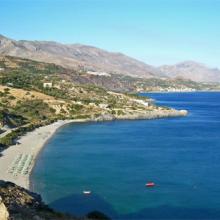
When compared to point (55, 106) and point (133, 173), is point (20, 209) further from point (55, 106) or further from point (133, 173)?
point (55, 106)

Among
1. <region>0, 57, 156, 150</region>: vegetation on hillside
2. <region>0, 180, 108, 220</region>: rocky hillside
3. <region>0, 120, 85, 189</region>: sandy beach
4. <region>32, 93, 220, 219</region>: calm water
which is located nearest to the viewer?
<region>0, 180, 108, 220</region>: rocky hillside

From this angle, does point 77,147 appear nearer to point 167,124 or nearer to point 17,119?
point 17,119

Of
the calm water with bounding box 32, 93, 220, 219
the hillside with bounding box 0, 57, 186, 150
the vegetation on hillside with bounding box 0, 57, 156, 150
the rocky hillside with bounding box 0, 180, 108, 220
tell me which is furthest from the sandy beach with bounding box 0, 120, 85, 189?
the rocky hillside with bounding box 0, 180, 108, 220

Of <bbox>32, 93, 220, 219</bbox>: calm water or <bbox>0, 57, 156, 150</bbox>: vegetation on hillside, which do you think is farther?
<bbox>0, 57, 156, 150</bbox>: vegetation on hillside

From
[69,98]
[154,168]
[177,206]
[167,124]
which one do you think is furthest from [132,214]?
[69,98]

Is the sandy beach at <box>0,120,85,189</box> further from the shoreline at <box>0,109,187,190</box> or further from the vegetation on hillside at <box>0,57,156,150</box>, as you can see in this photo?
the vegetation on hillside at <box>0,57,156,150</box>

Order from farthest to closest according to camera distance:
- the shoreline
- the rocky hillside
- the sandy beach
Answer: the sandy beach < the shoreline < the rocky hillside
